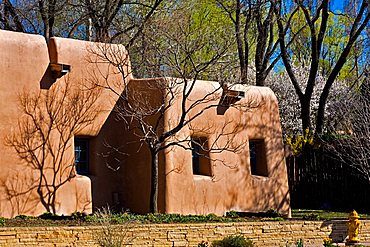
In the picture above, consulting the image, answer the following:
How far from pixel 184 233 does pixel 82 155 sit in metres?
4.88

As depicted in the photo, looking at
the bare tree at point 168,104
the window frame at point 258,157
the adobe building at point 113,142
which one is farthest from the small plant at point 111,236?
the window frame at point 258,157

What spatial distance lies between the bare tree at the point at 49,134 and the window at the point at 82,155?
0.58m

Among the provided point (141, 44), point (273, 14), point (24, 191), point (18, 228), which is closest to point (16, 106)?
point (24, 191)

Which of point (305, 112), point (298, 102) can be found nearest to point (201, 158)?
point (305, 112)

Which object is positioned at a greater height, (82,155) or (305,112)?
(305,112)

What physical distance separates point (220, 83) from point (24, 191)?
6.97 metres

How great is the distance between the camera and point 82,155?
19562 millimetres

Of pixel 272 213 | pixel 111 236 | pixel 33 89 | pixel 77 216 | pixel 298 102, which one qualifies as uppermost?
pixel 298 102

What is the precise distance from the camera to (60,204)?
18328 mm

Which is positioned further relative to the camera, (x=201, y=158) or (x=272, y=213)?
(x=201, y=158)

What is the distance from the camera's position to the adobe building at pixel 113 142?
17688mm

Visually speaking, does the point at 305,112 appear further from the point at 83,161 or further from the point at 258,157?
the point at 83,161

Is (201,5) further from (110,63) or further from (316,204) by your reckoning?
(110,63)

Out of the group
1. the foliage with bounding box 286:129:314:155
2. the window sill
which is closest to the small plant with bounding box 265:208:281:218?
the window sill
